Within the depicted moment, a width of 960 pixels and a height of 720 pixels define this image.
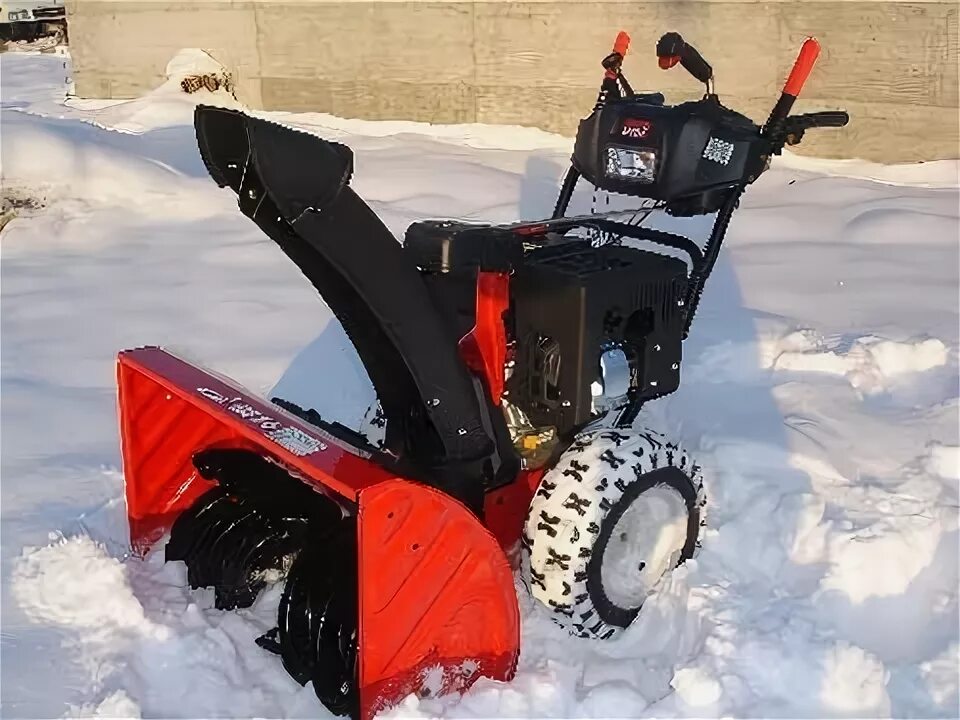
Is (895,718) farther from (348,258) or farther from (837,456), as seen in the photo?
(348,258)

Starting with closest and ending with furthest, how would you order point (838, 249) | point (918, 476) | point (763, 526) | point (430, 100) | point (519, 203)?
point (763, 526)
point (918, 476)
point (838, 249)
point (519, 203)
point (430, 100)

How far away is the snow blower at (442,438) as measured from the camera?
2287mm

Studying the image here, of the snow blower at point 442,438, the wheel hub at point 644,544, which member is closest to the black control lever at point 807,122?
the snow blower at point 442,438

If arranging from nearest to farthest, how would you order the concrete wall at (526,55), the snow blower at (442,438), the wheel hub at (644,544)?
the snow blower at (442,438) → the wheel hub at (644,544) → the concrete wall at (526,55)

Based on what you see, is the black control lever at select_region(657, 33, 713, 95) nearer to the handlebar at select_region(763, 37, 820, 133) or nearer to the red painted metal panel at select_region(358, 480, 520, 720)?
the handlebar at select_region(763, 37, 820, 133)

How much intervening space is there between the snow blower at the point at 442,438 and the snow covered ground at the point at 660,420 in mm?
145

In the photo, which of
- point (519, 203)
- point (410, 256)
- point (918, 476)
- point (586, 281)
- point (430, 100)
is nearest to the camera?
point (410, 256)

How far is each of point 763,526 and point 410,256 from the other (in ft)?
5.03

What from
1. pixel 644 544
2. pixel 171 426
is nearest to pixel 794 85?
pixel 644 544

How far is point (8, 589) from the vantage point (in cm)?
290

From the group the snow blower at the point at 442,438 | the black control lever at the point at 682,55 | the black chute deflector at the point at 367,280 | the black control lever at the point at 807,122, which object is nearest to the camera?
the black chute deflector at the point at 367,280

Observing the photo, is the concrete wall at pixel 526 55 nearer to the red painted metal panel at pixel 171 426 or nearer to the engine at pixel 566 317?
the engine at pixel 566 317

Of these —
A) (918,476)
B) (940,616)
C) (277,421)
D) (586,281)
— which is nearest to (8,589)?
(277,421)

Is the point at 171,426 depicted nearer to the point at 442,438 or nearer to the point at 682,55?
the point at 442,438
